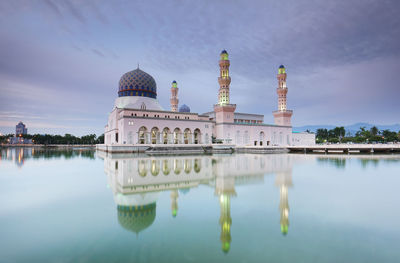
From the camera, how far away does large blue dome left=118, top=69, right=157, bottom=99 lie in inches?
1276

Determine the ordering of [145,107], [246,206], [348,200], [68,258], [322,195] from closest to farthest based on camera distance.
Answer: [68,258]
[246,206]
[348,200]
[322,195]
[145,107]

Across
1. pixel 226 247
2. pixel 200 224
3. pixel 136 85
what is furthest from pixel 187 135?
pixel 226 247

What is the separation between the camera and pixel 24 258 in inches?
107

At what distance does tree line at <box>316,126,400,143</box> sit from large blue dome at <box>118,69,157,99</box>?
46.4 m

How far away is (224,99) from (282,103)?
39.6 feet

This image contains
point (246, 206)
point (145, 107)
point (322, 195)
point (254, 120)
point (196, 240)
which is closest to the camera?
point (196, 240)

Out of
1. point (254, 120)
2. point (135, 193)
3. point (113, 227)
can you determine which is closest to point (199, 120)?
point (254, 120)

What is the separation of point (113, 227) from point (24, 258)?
120 centimetres

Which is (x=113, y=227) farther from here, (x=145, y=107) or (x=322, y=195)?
(x=145, y=107)

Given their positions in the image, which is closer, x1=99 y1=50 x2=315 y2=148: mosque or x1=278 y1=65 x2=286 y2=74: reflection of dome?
x1=99 y1=50 x2=315 y2=148: mosque

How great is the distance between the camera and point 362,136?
52.8 metres

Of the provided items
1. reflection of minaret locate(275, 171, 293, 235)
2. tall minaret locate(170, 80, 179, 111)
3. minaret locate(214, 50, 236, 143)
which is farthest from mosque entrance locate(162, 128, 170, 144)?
reflection of minaret locate(275, 171, 293, 235)

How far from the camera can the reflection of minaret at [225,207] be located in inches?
126

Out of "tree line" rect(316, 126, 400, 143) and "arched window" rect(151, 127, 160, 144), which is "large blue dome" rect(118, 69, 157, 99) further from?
"tree line" rect(316, 126, 400, 143)
